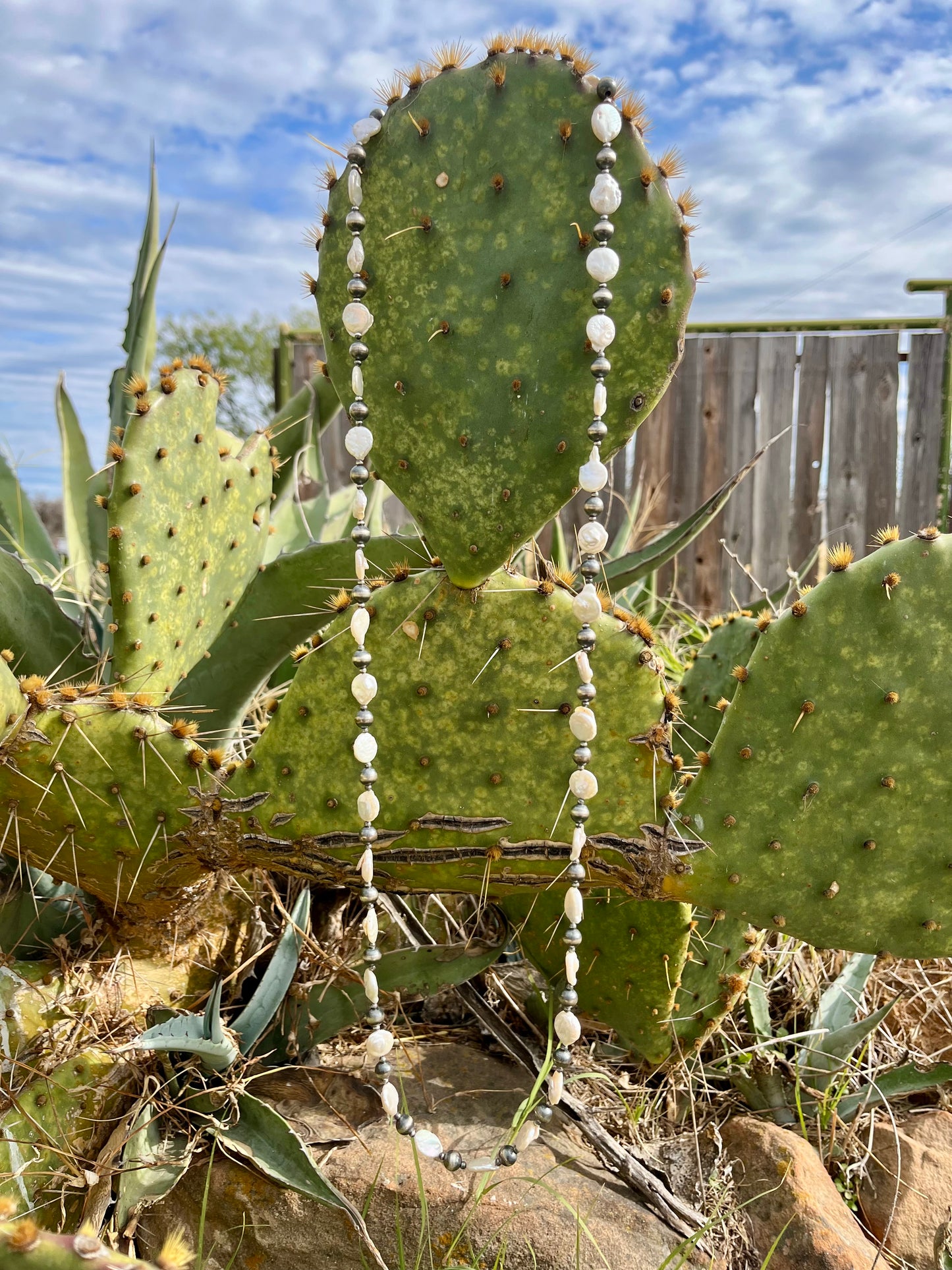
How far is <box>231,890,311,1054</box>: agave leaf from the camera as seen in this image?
1114mm

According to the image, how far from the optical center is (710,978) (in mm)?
1227

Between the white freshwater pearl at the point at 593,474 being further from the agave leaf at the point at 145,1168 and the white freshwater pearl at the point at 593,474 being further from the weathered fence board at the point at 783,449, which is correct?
the weathered fence board at the point at 783,449

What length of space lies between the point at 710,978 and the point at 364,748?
62 cm

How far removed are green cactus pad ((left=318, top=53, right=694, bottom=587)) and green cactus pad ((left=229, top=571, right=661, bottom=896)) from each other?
6 centimetres

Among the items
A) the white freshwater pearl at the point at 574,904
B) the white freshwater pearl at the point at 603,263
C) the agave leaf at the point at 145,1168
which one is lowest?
the agave leaf at the point at 145,1168

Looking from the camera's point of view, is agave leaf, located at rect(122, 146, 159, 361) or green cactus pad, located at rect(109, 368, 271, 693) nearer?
green cactus pad, located at rect(109, 368, 271, 693)

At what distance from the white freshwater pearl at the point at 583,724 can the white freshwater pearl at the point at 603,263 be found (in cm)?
38

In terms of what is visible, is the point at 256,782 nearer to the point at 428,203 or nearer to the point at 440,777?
the point at 440,777

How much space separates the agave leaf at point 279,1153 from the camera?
3.14ft

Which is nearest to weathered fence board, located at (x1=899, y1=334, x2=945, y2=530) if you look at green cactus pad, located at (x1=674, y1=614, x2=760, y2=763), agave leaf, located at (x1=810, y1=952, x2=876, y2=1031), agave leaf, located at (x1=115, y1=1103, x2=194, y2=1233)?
agave leaf, located at (x1=810, y1=952, x2=876, y2=1031)

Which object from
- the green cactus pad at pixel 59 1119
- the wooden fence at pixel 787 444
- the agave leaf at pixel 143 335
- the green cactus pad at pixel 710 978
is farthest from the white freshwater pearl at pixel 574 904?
the wooden fence at pixel 787 444

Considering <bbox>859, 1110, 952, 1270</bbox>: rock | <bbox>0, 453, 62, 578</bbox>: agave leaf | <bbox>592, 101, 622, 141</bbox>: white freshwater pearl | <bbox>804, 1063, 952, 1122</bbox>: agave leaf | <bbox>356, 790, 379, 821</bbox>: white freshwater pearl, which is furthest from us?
<bbox>0, 453, 62, 578</bbox>: agave leaf

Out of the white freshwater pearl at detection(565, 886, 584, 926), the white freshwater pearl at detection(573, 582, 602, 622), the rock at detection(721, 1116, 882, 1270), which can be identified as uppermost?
the white freshwater pearl at detection(573, 582, 602, 622)

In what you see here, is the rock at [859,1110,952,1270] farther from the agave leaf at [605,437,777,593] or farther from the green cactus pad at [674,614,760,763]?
the agave leaf at [605,437,777,593]
